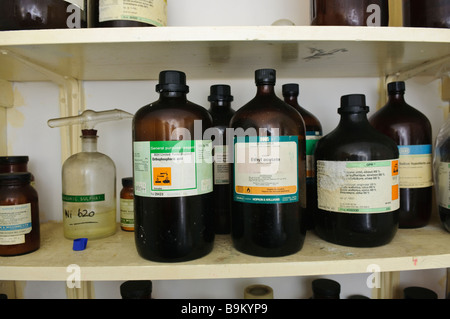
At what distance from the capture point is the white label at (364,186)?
47 centimetres

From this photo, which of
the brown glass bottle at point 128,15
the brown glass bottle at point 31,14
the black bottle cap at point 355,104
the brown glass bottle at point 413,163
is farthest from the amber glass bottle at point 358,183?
the brown glass bottle at point 31,14

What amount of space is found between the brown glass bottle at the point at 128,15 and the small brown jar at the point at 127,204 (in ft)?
0.96

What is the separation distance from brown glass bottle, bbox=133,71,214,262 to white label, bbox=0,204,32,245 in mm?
191

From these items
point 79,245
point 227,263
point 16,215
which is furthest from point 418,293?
point 16,215

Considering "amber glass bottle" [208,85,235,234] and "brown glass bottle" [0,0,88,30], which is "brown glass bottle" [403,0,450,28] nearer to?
"amber glass bottle" [208,85,235,234]

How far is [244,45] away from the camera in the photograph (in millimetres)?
486

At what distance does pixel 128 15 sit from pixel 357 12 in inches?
15.1

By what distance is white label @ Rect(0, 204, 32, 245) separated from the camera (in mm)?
468

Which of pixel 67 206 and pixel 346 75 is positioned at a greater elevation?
pixel 346 75

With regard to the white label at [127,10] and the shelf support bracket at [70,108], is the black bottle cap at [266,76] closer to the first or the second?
the white label at [127,10]

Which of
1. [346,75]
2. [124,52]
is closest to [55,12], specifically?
[124,52]

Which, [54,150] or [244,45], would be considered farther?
[54,150]
